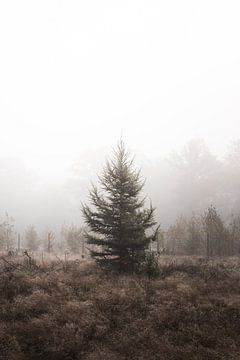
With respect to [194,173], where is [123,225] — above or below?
below

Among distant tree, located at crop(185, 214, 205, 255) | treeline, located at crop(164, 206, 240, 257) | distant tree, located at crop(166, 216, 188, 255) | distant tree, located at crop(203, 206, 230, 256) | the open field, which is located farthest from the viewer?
distant tree, located at crop(166, 216, 188, 255)

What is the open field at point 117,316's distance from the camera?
37.8 feet

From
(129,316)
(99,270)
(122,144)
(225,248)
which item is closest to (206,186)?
(225,248)

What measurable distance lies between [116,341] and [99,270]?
802 centimetres

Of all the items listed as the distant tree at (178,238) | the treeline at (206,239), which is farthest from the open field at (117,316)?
the distant tree at (178,238)

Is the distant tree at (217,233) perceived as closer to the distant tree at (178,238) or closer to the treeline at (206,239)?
the treeline at (206,239)

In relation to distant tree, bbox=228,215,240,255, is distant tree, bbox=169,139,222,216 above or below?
above

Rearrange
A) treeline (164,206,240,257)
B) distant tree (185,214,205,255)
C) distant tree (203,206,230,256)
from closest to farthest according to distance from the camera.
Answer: distant tree (203,206,230,256), treeline (164,206,240,257), distant tree (185,214,205,255)

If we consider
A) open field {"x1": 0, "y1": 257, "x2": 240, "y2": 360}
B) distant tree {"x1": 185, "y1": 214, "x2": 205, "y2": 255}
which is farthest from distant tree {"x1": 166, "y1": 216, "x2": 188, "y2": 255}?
open field {"x1": 0, "y1": 257, "x2": 240, "y2": 360}

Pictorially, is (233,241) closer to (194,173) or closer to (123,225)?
(123,225)

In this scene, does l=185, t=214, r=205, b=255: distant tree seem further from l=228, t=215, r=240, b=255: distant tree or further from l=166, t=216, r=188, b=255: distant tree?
l=228, t=215, r=240, b=255: distant tree

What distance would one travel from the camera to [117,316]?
13688 millimetres

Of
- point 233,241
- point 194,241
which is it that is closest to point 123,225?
point 194,241

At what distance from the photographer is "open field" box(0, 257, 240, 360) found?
11508 millimetres
